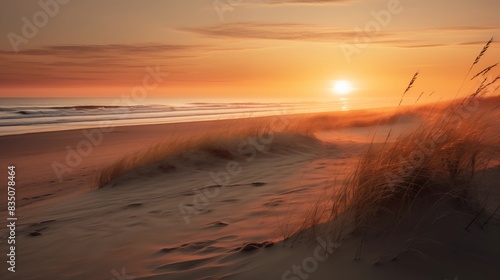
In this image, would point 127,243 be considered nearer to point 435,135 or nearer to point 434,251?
point 434,251

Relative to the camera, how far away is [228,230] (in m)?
4.16

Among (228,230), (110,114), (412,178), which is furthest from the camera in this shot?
(110,114)

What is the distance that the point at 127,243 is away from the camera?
406 centimetres

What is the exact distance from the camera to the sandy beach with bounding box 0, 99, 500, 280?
3014mm

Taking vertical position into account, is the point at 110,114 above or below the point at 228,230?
above

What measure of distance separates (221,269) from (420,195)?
1891mm

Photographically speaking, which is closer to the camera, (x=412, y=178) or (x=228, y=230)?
(x=412, y=178)

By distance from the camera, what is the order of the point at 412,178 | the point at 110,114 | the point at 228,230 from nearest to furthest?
the point at 412,178
the point at 228,230
the point at 110,114

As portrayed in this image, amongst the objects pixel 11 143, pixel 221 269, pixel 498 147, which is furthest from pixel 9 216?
pixel 11 143

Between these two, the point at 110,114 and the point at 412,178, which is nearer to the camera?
the point at 412,178

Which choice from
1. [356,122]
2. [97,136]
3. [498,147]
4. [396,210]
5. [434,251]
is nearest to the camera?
[434,251]

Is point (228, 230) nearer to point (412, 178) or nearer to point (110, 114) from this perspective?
point (412, 178)

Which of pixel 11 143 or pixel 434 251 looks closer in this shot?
pixel 434 251

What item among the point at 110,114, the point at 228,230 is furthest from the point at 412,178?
the point at 110,114
